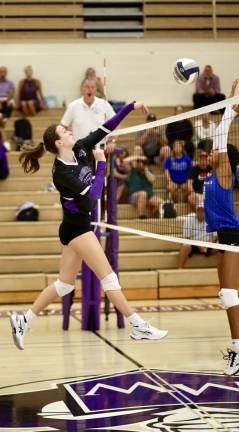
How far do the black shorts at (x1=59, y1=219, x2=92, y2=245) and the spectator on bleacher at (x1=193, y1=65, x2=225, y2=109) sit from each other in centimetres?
1010

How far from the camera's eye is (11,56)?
1716 cm

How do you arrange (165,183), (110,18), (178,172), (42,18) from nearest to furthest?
(178,172), (165,183), (42,18), (110,18)

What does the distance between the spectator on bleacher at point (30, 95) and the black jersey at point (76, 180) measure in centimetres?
952

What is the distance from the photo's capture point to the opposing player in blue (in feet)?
20.4

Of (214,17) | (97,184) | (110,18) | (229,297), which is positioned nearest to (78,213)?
(97,184)

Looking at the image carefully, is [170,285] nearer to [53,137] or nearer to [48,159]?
[48,159]

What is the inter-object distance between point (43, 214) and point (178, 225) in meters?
2.47

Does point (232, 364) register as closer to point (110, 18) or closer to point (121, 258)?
point (121, 258)

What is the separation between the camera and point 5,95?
16.4 m

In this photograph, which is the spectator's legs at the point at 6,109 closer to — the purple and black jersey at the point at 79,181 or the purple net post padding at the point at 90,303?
the purple net post padding at the point at 90,303

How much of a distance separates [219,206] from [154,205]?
20.7ft

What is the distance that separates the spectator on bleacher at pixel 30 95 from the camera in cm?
1643

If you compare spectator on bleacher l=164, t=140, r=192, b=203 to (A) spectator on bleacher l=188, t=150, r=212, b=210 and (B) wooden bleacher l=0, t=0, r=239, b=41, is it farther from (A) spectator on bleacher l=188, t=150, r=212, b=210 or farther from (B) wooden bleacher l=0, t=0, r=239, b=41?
(B) wooden bleacher l=0, t=0, r=239, b=41

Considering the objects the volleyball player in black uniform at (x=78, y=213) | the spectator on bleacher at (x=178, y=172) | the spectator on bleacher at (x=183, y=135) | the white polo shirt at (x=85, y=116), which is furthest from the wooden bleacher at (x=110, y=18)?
the volleyball player in black uniform at (x=78, y=213)
